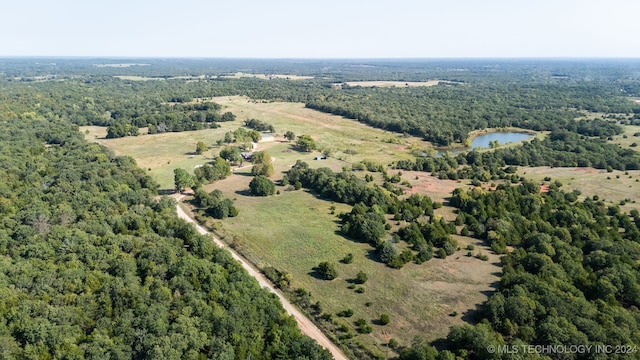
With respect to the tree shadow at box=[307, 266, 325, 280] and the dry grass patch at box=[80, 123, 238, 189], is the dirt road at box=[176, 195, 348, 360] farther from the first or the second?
the dry grass patch at box=[80, 123, 238, 189]

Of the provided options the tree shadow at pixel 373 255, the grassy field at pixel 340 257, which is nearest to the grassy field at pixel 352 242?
the grassy field at pixel 340 257

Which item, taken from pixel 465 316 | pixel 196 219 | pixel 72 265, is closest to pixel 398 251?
pixel 465 316

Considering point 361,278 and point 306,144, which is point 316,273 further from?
point 306,144

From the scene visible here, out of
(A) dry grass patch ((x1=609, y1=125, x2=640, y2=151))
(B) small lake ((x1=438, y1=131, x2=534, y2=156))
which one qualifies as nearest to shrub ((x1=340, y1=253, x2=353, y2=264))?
(B) small lake ((x1=438, y1=131, x2=534, y2=156))

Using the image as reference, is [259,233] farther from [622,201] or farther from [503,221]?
[622,201]

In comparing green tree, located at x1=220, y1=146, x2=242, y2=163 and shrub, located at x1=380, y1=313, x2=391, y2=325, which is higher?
green tree, located at x1=220, y1=146, x2=242, y2=163

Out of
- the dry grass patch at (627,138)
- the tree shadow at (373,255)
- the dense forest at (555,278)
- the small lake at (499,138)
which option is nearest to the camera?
the dense forest at (555,278)

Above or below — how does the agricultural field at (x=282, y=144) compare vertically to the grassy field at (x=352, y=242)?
above

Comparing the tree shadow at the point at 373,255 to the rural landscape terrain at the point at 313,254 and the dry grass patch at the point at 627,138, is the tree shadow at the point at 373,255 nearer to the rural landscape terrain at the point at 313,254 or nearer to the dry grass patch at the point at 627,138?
the rural landscape terrain at the point at 313,254

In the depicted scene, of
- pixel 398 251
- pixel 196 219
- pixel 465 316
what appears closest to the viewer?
pixel 465 316
